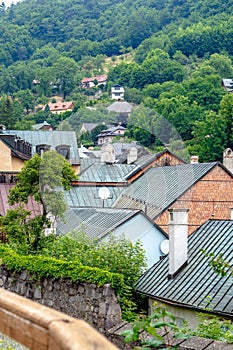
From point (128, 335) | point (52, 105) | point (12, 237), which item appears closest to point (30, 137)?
point (12, 237)

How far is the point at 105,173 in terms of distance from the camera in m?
20.9

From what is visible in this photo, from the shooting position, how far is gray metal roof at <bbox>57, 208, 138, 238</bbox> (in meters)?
18.3

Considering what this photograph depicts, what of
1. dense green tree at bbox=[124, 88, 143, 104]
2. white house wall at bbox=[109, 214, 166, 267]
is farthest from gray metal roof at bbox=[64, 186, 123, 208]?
dense green tree at bbox=[124, 88, 143, 104]

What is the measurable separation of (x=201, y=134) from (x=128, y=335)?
79.4 meters

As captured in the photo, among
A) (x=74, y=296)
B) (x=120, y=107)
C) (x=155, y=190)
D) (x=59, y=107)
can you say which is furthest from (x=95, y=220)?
(x=59, y=107)

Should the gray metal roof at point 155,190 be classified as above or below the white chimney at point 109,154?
below

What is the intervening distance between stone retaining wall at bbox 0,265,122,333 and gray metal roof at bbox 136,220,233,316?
1.89 metres

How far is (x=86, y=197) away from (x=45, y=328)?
66.1 ft

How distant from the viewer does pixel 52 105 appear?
185875 mm

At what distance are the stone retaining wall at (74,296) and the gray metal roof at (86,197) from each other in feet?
10.8

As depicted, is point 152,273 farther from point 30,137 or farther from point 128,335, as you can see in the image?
point 30,137

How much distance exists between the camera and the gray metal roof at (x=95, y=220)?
18.3 meters

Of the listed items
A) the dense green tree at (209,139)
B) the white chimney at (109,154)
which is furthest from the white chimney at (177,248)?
the dense green tree at (209,139)

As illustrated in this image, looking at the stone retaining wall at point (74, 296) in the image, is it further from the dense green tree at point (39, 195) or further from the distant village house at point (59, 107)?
the distant village house at point (59, 107)
